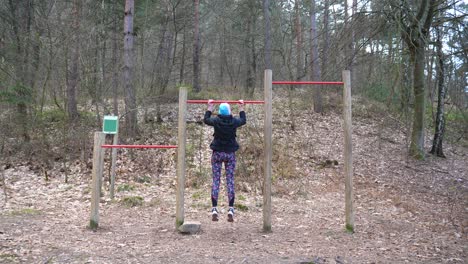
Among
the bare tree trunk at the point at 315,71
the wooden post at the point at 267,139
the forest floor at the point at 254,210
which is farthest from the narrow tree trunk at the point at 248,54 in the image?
the wooden post at the point at 267,139

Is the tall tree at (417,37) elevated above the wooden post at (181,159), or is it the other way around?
the tall tree at (417,37)

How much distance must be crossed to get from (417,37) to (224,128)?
477 centimetres

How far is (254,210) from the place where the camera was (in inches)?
285

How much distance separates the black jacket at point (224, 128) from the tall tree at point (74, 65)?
6598 millimetres

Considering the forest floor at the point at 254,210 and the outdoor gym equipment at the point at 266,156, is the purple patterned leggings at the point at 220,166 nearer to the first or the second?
the outdoor gym equipment at the point at 266,156

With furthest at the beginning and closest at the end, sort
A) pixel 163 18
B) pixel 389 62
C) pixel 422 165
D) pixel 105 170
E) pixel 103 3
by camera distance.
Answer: pixel 163 18, pixel 103 3, pixel 422 165, pixel 105 170, pixel 389 62

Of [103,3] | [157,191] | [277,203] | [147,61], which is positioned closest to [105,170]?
[157,191]

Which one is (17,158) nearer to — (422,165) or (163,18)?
(163,18)

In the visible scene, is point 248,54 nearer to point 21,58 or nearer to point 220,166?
point 21,58

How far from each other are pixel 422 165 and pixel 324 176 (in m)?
3.19

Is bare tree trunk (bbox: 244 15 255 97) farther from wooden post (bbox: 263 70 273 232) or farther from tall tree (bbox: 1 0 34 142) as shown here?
wooden post (bbox: 263 70 273 232)

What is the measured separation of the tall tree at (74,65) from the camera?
1051 cm

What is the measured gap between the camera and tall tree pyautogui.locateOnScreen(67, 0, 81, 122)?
10.5 m

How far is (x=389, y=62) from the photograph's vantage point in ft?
22.8
